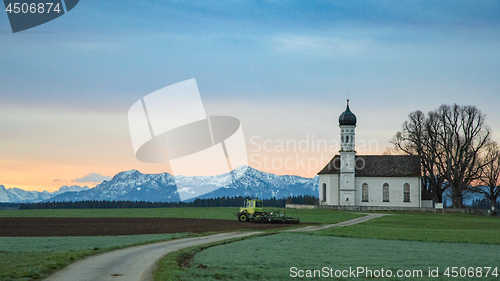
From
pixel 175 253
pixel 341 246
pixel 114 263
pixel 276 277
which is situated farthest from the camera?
pixel 341 246

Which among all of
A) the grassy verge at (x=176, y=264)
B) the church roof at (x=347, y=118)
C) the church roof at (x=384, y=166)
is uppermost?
the church roof at (x=347, y=118)

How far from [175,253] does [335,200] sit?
70693mm

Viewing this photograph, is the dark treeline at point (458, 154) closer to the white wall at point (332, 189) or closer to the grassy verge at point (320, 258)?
the white wall at point (332, 189)

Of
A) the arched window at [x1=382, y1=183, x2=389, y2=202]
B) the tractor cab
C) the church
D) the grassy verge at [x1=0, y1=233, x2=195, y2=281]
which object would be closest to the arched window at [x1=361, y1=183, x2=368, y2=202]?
the church

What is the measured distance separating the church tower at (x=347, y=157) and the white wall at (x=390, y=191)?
5.05 feet

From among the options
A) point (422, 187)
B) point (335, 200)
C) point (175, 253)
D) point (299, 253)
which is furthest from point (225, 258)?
point (422, 187)

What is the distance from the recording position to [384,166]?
89.6 metres

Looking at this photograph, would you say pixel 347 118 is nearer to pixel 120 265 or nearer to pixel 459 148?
pixel 459 148

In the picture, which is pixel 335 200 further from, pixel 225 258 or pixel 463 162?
pixel 225 258

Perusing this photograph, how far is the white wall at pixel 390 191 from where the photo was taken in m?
86.6

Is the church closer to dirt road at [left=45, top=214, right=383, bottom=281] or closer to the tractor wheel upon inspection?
the tractor wheel

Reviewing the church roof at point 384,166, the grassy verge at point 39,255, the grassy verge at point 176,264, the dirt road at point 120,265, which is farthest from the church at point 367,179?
the dirt road at point 120,265

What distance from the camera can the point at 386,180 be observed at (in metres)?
87.9

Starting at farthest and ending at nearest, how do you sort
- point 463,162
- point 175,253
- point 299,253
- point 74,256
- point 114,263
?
point 463,162 → point 299,253 → point 175,253 → point 74,256 → point 114,263
